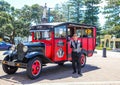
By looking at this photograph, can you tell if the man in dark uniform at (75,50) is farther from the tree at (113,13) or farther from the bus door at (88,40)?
the tree at (113,13)

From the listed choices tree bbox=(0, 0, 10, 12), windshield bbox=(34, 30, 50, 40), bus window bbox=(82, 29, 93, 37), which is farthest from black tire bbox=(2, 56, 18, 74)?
tree bbox=(0, 0, 10, 12)

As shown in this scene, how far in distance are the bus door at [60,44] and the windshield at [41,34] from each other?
1.25ft

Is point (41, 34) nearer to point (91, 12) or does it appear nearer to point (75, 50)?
point (75, 50)

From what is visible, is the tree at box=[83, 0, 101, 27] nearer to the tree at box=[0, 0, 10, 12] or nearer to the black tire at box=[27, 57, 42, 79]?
the tree at box=[0, 0, 10, 12]

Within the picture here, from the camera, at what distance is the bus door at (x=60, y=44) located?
11453 millimetres

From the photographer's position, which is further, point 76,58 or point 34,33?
point 34,33

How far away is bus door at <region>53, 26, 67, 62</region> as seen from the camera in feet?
37.6

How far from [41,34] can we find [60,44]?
3.38 ft

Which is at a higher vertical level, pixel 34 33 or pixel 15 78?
pixel 34 33

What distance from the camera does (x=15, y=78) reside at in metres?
10.0

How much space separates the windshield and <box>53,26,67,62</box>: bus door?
1.25 ft

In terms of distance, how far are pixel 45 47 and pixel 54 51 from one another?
528mm

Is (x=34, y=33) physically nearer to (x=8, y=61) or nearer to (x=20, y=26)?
(x=8, y=61)

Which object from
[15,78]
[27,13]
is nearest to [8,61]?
[15,78]
